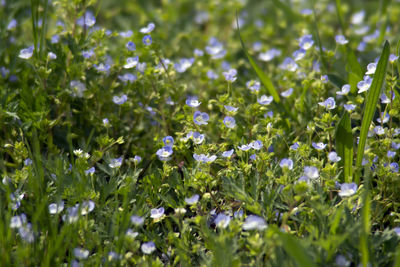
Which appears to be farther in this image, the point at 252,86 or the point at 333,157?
the point at 252,86

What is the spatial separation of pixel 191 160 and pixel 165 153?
0.18 metres

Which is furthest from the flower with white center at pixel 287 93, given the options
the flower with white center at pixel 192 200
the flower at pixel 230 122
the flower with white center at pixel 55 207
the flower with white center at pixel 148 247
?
the flower with white center at pixel 55 207

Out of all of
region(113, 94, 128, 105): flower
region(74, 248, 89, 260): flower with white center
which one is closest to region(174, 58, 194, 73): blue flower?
region(113, 94, 128, 105): flower

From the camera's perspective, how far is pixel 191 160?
103 inches

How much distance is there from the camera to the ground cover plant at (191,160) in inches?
77.4

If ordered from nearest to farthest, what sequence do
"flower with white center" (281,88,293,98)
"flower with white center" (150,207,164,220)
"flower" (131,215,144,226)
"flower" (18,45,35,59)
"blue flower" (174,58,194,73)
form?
1. "flower" (131,215,144,226)
2. "flower with white center" (150,207,164,220)
3. "flower" (18,45,35,59)
4. "flower with white center" (281,88,293,98)
5. "blue flower" (174,58,194,73)

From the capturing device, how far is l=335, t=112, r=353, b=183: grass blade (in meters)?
2.45

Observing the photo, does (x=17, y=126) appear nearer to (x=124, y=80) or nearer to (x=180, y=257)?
(x=124, y=80)

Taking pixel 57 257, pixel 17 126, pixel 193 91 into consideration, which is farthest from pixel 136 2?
pixel 57 257

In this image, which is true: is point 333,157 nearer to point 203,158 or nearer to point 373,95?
point 373,95

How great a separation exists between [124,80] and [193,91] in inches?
25.8

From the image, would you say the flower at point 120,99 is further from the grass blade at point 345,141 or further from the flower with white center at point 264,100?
the grass blade at point 345,141

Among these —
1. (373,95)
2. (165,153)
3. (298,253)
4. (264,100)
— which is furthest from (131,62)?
(298,253)

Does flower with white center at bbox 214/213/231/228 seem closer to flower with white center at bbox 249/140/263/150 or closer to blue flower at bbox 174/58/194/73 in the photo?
flower with white center at bbox 249/140/263/150
